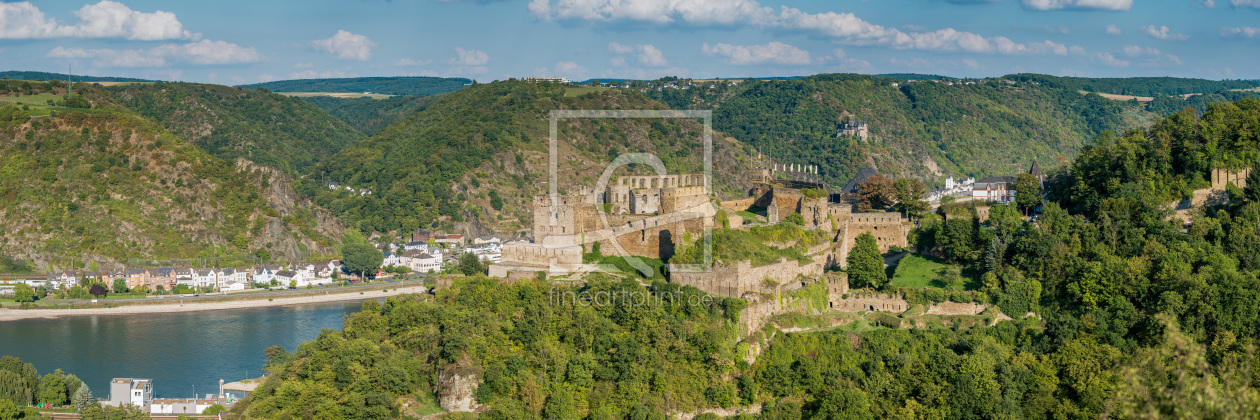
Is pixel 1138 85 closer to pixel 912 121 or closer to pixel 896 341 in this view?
pixel 912 121

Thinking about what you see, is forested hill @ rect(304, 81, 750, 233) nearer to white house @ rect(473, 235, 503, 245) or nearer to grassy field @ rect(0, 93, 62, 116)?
white house @ rect(473, 235, 503, 245)

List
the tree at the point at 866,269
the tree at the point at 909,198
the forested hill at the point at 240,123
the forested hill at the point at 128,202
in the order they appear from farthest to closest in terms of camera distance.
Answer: the forested hill at the point at 240,123 < the forested hill at the point at 128,202 < the tree at the point at 909,198 < the tree at the point at 866,269

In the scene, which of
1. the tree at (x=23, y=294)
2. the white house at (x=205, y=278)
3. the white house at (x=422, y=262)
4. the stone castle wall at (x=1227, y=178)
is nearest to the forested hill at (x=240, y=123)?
the white house at (x=422, y=262)

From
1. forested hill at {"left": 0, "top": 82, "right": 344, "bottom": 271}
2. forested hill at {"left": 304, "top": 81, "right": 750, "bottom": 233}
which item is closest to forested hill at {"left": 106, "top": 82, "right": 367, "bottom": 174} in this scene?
forested hill at {"left": 304, "top": 81, "right": 750, "bottom": 233}

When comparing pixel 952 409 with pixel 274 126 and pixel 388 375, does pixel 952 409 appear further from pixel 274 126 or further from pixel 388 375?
pixel 274 126

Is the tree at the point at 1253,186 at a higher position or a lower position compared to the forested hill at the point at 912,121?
lower

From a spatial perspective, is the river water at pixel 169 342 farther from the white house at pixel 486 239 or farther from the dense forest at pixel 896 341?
the white house at pixel 486 239
